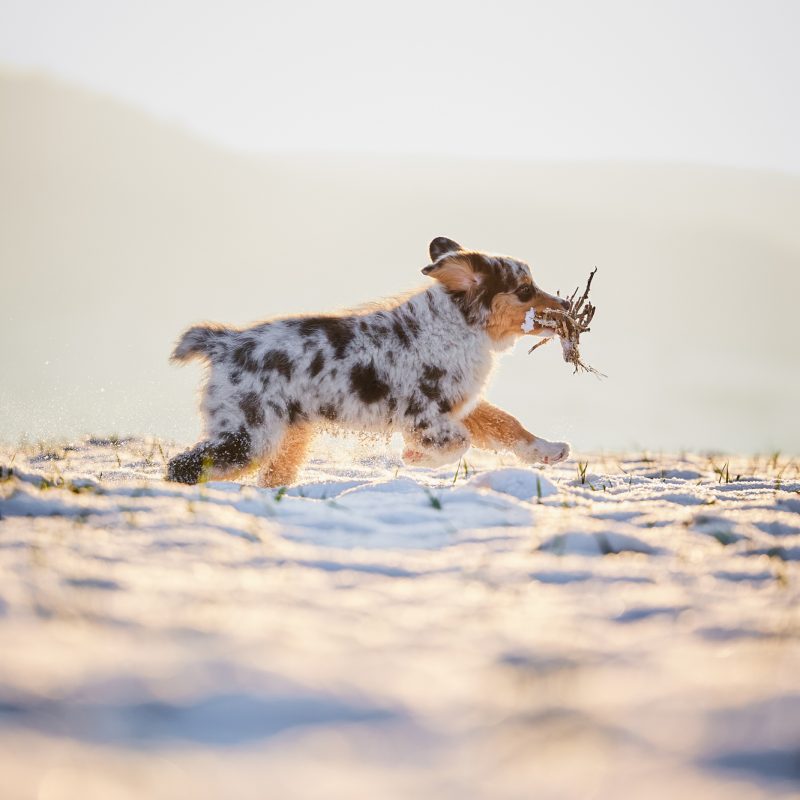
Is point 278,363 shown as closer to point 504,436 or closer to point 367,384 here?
point 367,384

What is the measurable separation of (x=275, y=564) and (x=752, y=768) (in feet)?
5.68

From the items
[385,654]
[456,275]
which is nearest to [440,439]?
[456,275]

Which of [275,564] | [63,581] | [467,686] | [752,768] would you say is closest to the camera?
[752,768]

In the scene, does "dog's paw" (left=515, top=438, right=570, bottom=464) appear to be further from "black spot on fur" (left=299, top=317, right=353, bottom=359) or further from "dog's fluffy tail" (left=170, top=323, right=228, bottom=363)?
"dog's fluffy tail" (left=170, top=323, right=228, bottom=363)

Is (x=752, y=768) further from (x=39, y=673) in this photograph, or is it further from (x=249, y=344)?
(x=249, y=344)

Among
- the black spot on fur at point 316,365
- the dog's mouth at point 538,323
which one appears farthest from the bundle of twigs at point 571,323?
the black spot on fur at point 316,365

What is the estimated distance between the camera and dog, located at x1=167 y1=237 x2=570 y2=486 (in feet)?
18.5

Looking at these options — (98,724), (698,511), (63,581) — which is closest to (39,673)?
(98,724)

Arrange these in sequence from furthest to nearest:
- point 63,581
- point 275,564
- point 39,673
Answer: point 275,564 < point 63,581 < point 39,673

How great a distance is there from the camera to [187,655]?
6.11ft

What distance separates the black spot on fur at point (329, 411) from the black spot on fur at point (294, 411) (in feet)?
0.49

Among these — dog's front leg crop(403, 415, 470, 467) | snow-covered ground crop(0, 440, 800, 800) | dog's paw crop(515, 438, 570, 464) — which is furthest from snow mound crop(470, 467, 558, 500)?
dog's paw crop(515, 438, 570, 464)

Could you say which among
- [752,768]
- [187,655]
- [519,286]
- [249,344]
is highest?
[519,286]

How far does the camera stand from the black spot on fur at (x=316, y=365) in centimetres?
577
